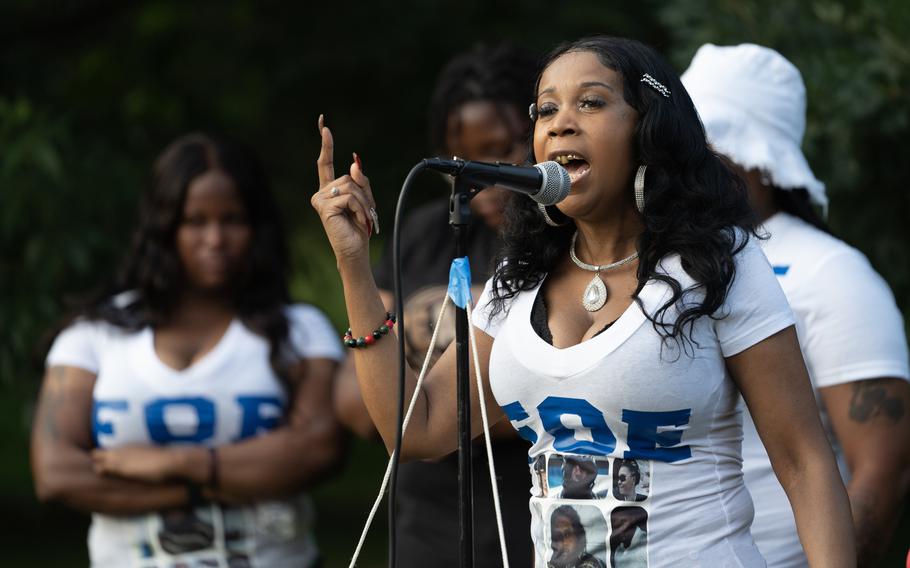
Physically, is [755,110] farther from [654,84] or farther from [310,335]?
[310,335]

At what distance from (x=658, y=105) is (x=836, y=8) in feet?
9.15

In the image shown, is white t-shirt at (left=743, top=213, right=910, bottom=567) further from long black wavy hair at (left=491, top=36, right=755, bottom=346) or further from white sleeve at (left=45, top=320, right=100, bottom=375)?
white sleeve at (left=45, top=320, right=100, bottom=375)

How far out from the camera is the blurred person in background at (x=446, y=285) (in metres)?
3.75

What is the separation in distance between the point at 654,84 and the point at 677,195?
0.22 m

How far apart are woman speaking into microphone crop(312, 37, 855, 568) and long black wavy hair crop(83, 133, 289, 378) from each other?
190cm

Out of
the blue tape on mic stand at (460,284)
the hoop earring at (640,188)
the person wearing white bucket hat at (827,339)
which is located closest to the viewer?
the blue tape on mic stand at (460,284)

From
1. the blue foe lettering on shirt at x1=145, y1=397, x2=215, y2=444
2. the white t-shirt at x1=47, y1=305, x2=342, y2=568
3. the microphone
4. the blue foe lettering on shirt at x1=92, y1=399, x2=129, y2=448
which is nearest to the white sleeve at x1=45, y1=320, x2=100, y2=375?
the white t-shirt at x1=47, y1=305, x2=342, y2=568

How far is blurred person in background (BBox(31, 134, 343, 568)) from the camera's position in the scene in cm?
422

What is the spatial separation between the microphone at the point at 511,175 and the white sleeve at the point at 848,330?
3.95ft

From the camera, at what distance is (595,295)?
2676 mm

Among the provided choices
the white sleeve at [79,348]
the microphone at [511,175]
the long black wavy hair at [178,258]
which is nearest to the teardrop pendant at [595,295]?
the microphone at [511,175]

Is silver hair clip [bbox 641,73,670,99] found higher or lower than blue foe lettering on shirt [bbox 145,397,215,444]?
higher

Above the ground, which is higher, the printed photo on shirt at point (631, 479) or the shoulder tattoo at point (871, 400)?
the shoulder tattoo at point (871, 400)

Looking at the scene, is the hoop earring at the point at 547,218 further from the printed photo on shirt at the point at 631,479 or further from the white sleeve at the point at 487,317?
the printed photo on shirt at the point at 631,479
